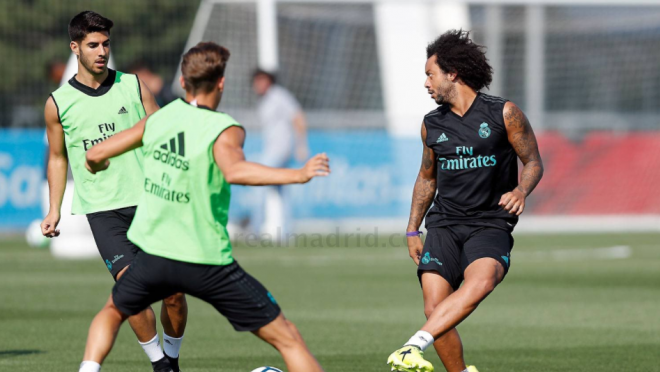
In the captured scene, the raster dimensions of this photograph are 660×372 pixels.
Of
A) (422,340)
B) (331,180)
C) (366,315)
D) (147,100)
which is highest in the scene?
(147,100)

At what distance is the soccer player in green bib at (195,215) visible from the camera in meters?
5.78

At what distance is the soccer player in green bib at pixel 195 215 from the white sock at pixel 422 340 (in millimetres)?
840

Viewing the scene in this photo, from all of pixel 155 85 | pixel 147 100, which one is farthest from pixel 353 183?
pixel 147 100

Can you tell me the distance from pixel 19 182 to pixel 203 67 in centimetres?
1834

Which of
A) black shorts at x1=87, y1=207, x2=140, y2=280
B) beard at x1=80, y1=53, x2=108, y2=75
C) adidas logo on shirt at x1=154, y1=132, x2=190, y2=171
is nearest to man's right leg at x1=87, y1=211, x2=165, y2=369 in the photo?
black shorts at x1=87, y1=207, x2=140, y2=280

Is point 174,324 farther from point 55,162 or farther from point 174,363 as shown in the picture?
point 55,162

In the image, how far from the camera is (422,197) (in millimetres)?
7637

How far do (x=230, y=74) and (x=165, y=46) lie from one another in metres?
9.35

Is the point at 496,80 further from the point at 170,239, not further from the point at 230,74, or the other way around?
the point at 170,239

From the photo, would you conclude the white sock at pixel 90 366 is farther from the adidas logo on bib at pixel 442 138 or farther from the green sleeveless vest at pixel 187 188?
the adidas logo on bib at pixel 442 138

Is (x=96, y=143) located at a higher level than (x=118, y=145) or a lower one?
lower

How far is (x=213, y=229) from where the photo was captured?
5.83 m

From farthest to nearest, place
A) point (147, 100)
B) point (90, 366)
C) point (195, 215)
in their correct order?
point (147, 100), point (90, 366), point (195, 215)

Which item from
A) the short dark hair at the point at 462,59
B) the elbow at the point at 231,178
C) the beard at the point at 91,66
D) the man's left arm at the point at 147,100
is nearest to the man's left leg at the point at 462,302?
the short dark hair at the point at 462,59
